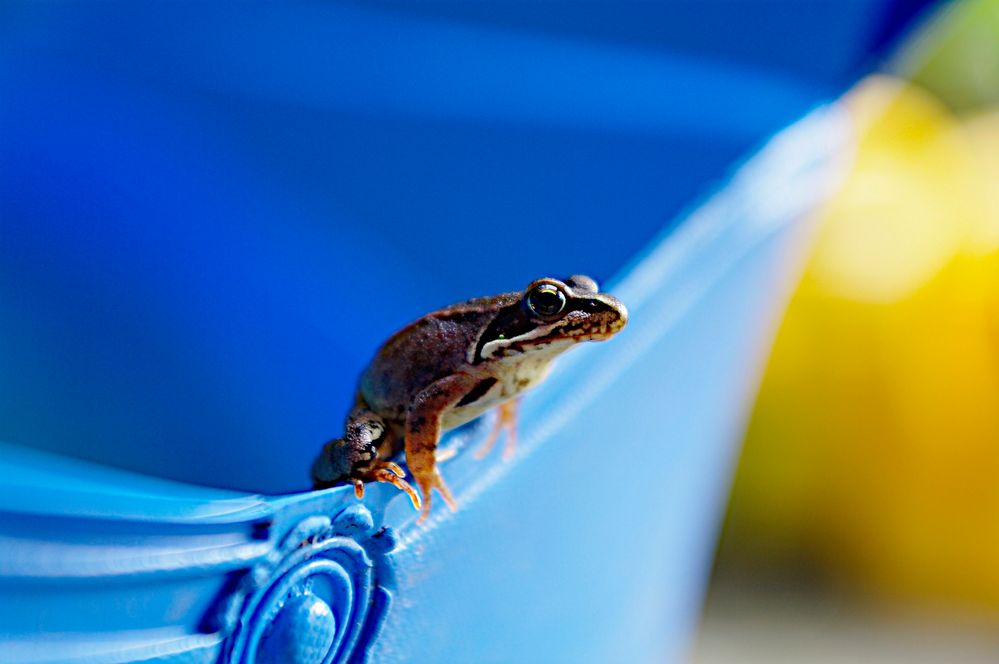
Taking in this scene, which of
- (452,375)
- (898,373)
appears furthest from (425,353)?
(898,373)

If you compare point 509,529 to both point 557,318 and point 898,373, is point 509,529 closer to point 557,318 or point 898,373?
point 557,318

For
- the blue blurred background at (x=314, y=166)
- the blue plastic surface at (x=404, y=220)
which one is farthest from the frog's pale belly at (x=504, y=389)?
the blue blurred background at (x=314, y=166)

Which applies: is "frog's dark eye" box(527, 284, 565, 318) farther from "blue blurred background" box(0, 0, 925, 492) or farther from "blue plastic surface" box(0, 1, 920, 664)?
"blue blurred background" box(0, 0, 925, 492)

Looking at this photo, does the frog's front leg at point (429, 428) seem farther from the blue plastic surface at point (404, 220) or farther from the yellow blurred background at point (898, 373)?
the yellow blurred background at point (898, 373)

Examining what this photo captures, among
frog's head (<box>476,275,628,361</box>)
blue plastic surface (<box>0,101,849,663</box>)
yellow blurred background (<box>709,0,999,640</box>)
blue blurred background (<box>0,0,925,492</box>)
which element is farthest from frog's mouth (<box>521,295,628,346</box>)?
yellow blurred background (<box>709,0,999,640</box>)

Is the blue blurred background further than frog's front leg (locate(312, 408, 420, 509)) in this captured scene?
Yes

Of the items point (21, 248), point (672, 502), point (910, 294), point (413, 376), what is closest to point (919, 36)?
point (910, 294)

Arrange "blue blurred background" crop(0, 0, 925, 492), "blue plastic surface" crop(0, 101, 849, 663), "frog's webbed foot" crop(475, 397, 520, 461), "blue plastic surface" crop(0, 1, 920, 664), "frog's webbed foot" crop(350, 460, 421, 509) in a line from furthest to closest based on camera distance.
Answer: "blue blurred background" crop(0, 0, 925, 492)
"blue plastic surface" crop(0, 1, 920, 664)
"frog's webbed foot" crop(475, 397, 520, 461)
"frog's webbed foot" crop(350, 460, 421, 509)
"blue plastic surface" crop(0, 101, 849, 663)
